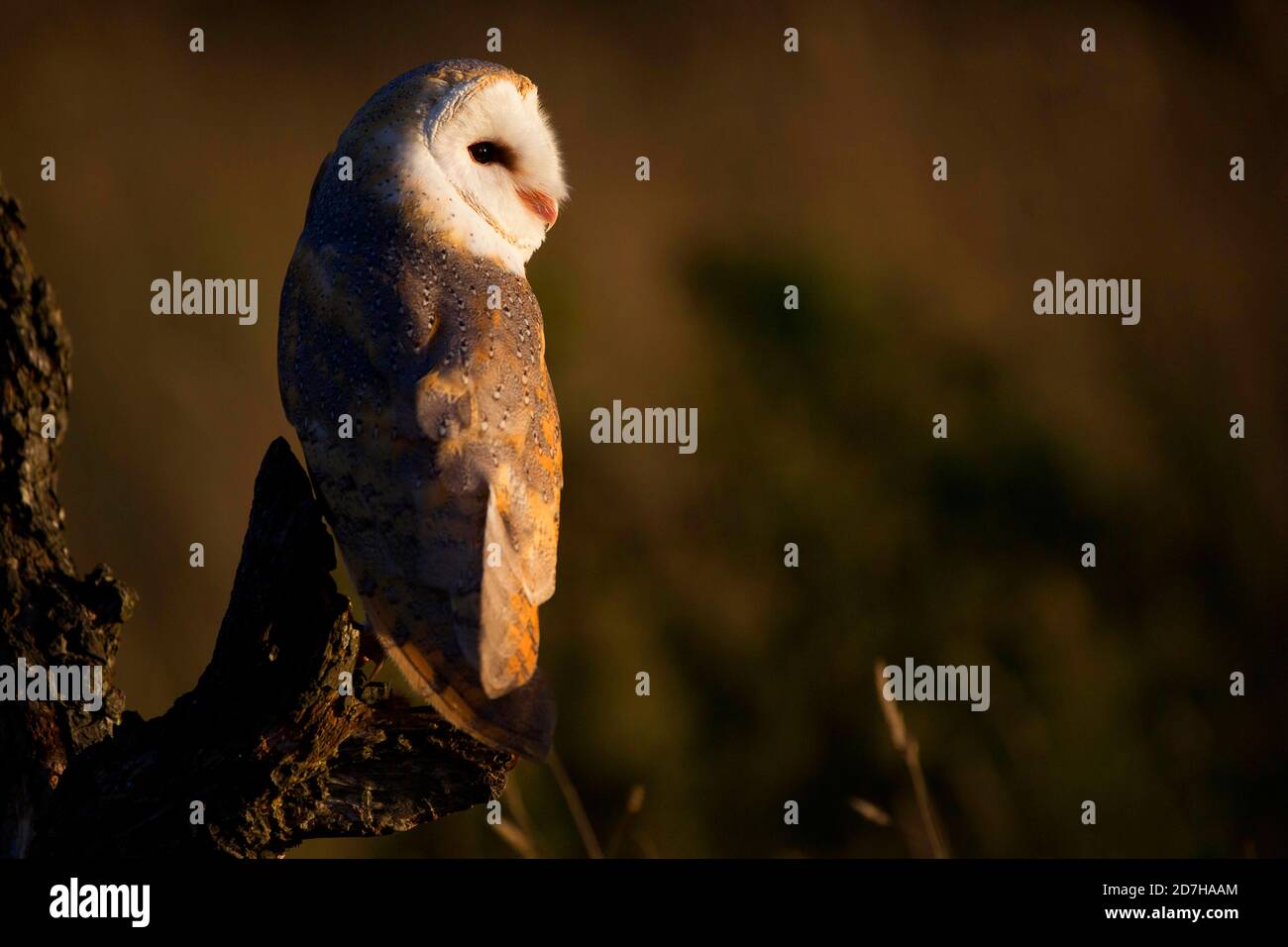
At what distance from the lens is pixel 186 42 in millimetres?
5840

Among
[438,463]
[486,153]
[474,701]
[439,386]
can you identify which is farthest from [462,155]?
[474,701]

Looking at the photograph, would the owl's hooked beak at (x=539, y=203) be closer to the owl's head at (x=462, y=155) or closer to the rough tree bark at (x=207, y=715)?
the owl's head at (x=462, y=155)

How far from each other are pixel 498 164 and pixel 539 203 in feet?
0.33

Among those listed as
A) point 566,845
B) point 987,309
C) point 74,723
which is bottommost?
point 566,845

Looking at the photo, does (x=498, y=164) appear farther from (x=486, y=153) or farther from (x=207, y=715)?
(x=207, y=715)

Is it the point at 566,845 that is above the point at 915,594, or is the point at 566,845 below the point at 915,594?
below

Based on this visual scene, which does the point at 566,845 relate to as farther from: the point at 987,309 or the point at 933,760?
the point at 987,309

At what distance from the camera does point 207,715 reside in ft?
5.44

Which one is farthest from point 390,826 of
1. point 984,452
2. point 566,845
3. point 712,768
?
point 984,452

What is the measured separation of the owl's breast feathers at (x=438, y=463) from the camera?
167cm

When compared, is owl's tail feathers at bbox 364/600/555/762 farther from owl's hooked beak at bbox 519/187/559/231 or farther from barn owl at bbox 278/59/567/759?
owl's hooked beak at bbox 519/187/559/231

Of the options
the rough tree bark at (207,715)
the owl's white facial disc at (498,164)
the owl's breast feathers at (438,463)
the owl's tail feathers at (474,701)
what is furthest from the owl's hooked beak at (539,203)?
the owl's tail feathers at (474,701)

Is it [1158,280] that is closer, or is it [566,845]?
[566,845]

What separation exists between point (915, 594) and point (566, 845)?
1850mm
